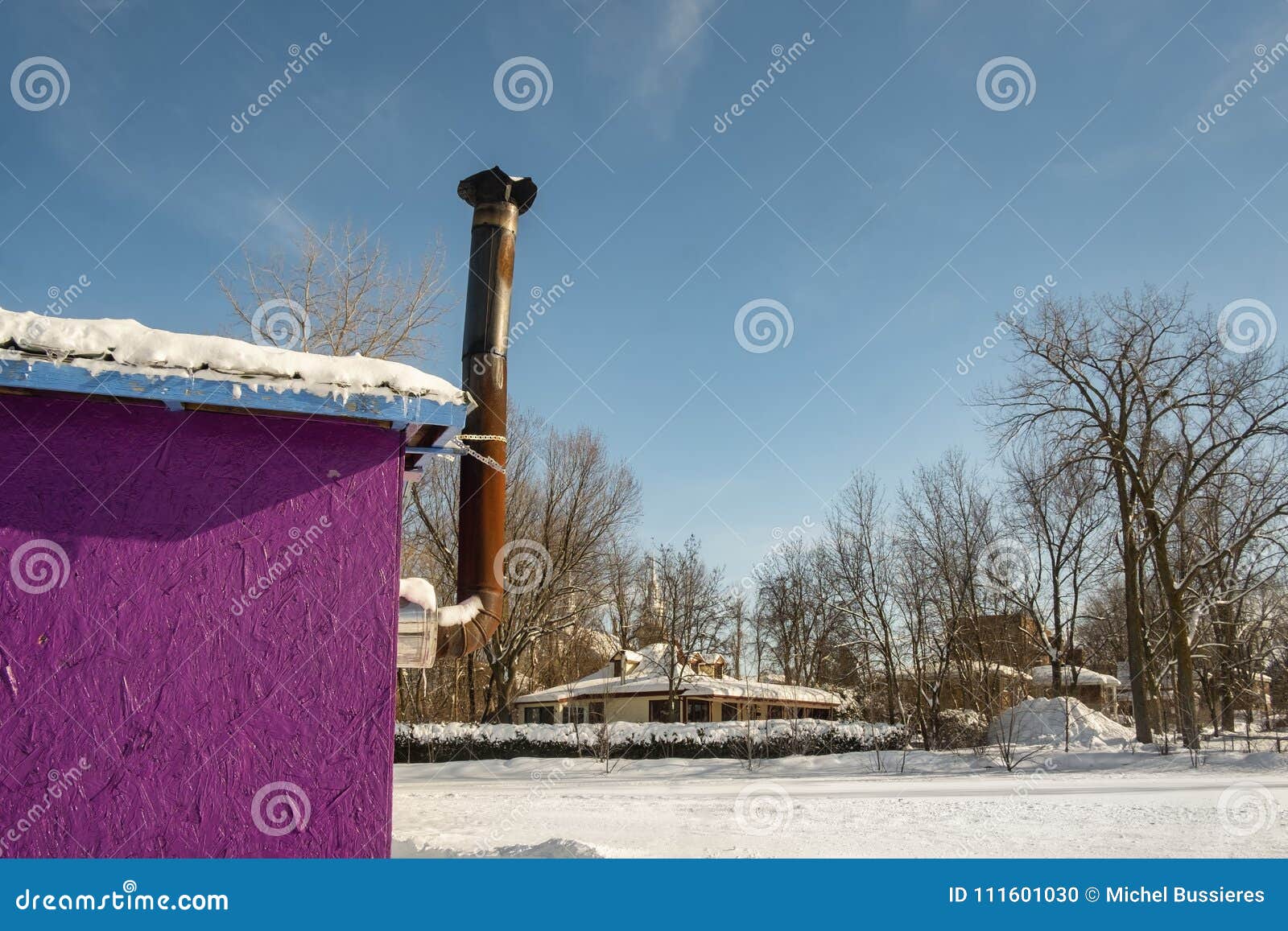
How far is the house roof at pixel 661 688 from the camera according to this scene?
3203 centimetres

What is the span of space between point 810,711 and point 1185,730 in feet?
66.4

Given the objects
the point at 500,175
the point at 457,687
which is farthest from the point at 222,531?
the point at 457,687

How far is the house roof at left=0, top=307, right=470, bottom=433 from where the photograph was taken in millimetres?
4105

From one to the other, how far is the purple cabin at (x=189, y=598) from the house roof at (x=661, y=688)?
26.5 meters

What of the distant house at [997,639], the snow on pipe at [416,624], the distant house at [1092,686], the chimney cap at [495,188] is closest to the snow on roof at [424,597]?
the snow on pipe at [416,624]

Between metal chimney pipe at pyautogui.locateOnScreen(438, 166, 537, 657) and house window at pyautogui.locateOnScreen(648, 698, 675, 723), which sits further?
house window at pyautogui.locateOnScreen(648, 698, 675, 723)

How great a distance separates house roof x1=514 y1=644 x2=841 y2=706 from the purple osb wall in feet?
87.0

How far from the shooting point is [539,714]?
1451 inches

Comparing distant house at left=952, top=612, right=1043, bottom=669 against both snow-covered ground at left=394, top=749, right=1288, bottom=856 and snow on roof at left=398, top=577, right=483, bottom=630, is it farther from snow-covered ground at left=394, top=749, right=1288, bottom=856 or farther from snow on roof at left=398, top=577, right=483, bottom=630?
snow on roof at left=398, top=577, right=483, bottom=630

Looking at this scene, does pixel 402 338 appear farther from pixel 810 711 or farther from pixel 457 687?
pixel 810 711

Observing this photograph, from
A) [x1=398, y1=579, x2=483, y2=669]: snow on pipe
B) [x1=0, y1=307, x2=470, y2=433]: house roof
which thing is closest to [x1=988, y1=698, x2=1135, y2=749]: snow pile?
[x1=398, y1=579, x2=483, y2=669]: snow on pipe

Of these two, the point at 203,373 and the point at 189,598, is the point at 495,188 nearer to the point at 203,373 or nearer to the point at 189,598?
the point at 203,373

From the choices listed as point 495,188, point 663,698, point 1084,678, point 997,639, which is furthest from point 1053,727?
point 1084,678

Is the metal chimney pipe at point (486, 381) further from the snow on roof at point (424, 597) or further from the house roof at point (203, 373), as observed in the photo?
the house roof at point (203, 373)
